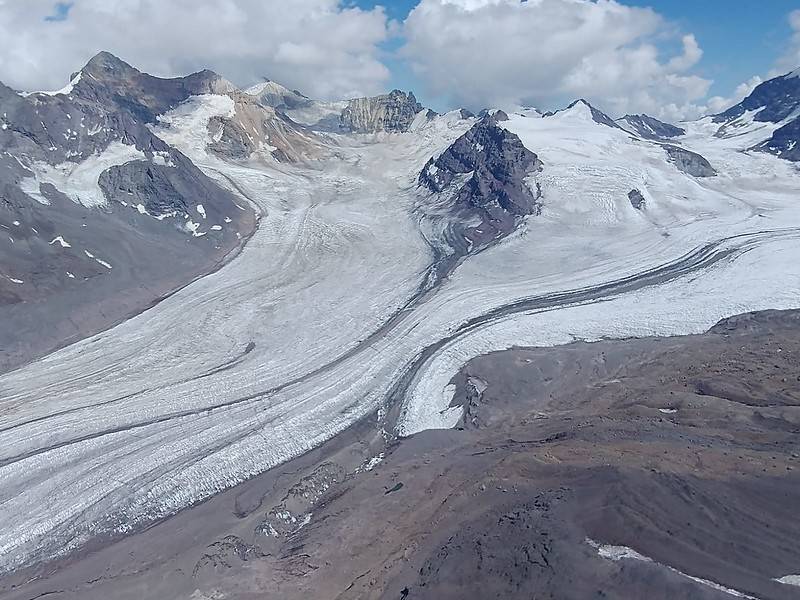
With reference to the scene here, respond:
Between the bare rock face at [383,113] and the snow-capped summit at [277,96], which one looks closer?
the bare rock face at [383,113]

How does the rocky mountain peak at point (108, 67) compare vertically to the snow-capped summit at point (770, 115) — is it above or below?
above

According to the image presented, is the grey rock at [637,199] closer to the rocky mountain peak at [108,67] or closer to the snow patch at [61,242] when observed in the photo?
the snow patch at [61,242]

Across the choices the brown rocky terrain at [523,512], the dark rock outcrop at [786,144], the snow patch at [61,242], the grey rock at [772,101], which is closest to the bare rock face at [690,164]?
the dark rock outcrop at [786,144]

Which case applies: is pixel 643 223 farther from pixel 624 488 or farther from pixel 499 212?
pixel 624 488

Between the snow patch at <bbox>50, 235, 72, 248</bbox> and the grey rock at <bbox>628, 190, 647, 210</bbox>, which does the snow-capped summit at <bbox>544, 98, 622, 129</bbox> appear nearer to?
the grey rock at <bbox>628, 190, 647, 210</bbox>

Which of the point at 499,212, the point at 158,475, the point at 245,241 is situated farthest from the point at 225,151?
the point at 158,475
